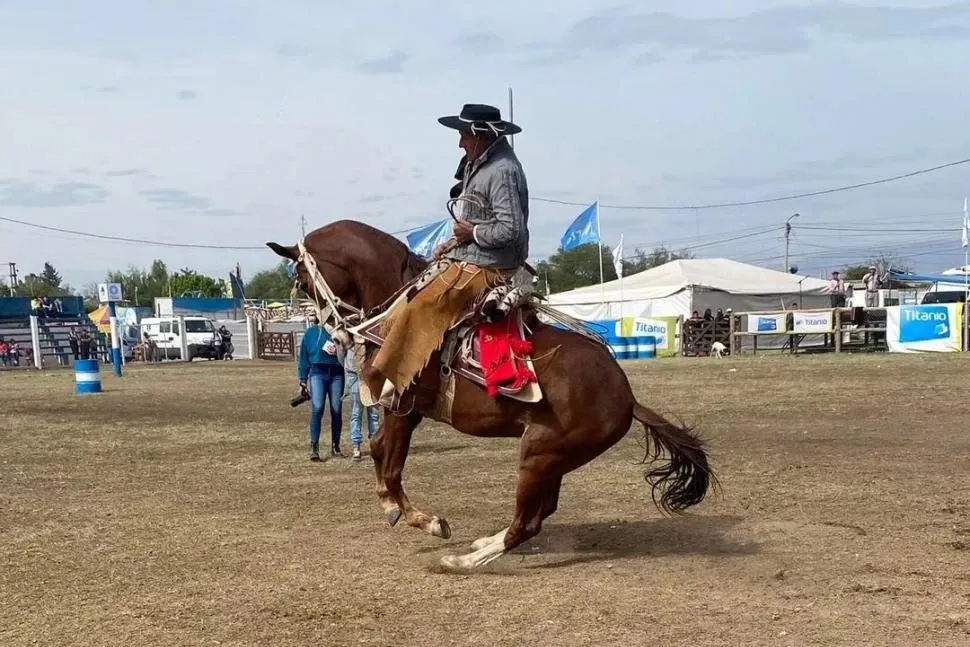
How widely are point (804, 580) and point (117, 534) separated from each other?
5289 mm

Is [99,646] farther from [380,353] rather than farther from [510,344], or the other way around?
[510,344]

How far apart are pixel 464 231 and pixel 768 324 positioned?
31572mm

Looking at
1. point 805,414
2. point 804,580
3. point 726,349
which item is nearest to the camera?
point 804,580

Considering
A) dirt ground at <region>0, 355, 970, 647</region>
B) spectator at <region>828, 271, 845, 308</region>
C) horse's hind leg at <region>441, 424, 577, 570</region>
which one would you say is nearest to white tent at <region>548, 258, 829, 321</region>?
spectator at <region>828, 271, 845, 308</region>

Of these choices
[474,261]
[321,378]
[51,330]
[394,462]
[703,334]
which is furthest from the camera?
[51,330]

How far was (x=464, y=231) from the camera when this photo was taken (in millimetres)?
6496

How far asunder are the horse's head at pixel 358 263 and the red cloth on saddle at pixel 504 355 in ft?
2.65

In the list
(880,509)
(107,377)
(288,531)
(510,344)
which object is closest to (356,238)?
(510,344)

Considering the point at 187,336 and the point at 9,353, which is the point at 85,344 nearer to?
the point at 9,353

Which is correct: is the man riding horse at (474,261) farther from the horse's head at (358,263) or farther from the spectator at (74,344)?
the spectator at (74,344)

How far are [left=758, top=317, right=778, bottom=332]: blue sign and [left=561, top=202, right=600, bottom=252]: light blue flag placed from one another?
23.6 ft

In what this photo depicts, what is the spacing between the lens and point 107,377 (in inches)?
1256

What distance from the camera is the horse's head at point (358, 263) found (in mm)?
6770

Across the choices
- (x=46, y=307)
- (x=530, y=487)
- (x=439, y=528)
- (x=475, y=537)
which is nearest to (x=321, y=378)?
(x=475, y=537)
